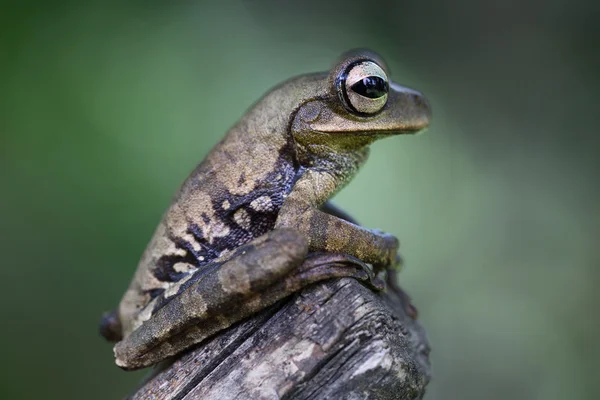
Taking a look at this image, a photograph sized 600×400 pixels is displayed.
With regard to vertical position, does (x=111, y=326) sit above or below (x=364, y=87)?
below

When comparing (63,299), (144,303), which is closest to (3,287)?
(63,299)

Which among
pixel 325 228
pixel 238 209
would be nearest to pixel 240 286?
pixel 325 228

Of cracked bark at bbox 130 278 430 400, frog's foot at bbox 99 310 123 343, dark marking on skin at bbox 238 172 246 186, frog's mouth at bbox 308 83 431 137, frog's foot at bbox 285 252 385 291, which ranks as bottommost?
frog's foot at bbox 99 310 123 343

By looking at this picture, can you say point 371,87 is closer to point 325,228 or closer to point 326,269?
point 325,228

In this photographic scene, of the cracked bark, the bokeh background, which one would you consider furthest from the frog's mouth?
the bokeh background

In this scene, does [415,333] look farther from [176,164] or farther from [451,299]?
Result: [176,164]

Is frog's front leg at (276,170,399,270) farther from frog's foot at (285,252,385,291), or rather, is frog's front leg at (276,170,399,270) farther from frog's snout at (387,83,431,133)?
frog's snout at (387,83,431,133)
